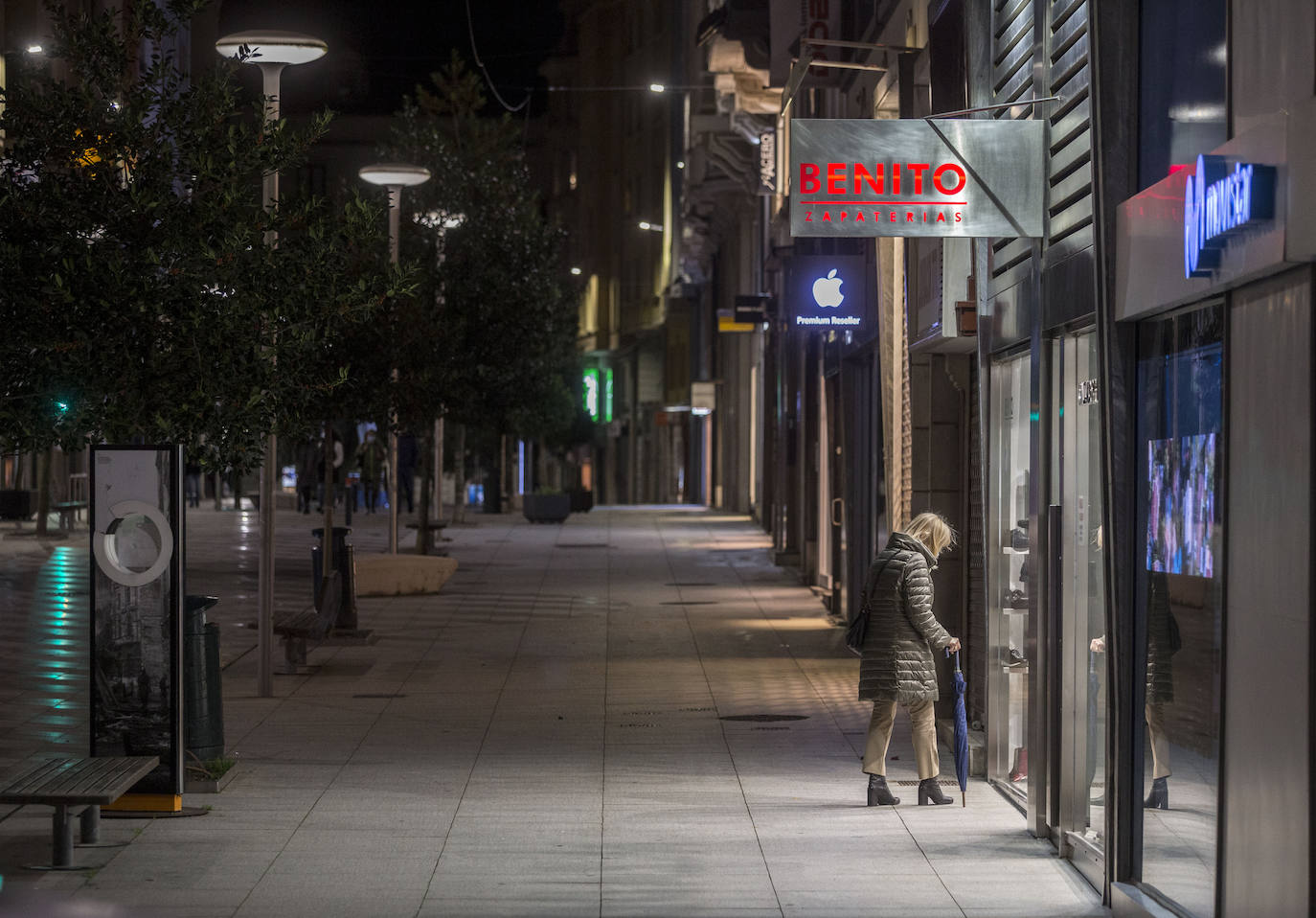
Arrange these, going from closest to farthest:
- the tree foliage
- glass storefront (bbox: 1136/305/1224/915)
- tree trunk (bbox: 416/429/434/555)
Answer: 1. glass storefront (bbox: 1136/305/1224/915)
2. the tree foliage
3. tree trunk (bbox: 416/429/434/555)

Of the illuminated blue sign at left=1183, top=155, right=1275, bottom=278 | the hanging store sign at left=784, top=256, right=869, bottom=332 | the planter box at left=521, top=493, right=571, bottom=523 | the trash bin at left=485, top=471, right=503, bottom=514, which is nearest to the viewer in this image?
the illuminated blue sign at left=1183, top=155, right=1275, bottom=278

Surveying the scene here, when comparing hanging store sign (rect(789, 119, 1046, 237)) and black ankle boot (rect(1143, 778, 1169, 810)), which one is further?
hanging store sign (rect(789, 119, 1046, 237))

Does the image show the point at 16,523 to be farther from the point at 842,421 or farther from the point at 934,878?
the point at 934,878

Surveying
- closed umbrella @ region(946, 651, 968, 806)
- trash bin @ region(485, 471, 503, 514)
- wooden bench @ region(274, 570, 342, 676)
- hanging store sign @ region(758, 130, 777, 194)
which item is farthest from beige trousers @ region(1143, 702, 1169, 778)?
trash bin @ region(485, 471, 503, 514)

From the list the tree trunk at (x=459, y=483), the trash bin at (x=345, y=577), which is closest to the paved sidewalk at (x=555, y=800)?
the trash bin at (x=345, y=577)

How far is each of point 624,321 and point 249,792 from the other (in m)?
61.7

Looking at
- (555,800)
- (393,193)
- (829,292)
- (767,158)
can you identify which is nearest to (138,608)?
(555,800)

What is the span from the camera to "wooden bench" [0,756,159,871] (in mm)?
7516

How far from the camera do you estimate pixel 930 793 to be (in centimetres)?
948

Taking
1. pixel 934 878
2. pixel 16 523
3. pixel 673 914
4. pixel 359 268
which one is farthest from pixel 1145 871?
pixel 16 523

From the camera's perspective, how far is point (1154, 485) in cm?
682

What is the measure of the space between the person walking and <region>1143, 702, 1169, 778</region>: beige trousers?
252 cm

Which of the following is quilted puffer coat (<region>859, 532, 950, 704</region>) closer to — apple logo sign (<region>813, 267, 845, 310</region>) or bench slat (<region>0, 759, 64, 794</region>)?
bench slat (<region>0, 759, 64, 794</region>)

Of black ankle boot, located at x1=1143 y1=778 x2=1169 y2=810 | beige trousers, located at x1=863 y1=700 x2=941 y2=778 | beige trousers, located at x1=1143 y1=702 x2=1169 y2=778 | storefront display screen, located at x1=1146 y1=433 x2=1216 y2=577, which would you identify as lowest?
beige trousers, located at x1=863 y1=700 x2=941 y2=778
